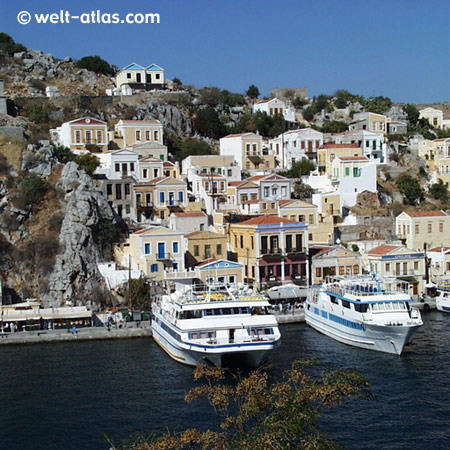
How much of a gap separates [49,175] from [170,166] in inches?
494

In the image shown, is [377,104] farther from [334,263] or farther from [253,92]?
[334,263]

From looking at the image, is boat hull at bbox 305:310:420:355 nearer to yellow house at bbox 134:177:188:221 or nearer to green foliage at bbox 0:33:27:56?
yellow house at bbox 134:177:188:221

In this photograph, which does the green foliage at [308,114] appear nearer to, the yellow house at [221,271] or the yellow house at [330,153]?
the yellow house at [330,153]

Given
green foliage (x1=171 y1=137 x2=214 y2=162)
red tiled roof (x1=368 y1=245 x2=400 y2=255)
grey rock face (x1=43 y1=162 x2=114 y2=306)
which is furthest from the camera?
green foliage (x1=171 y1=137 x2=214 y2=162)

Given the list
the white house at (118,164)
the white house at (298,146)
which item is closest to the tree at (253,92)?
the white house at (298,146)

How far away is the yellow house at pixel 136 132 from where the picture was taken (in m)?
69.3

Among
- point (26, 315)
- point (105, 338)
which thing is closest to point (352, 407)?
point (105, 338)

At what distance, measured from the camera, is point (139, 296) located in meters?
47.8

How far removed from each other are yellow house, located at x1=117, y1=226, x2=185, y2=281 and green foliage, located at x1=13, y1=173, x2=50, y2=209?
7511mm

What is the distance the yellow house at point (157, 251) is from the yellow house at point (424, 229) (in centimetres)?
1917

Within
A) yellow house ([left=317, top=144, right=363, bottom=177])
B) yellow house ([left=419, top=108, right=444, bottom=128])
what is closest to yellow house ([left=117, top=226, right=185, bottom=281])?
yellow house ([left=317, top=144, right=363, bottom=177])

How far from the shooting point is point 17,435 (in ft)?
87.2

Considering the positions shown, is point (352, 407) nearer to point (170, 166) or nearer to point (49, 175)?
point (49, 175)

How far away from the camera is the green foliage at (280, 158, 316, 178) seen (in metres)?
69.7
